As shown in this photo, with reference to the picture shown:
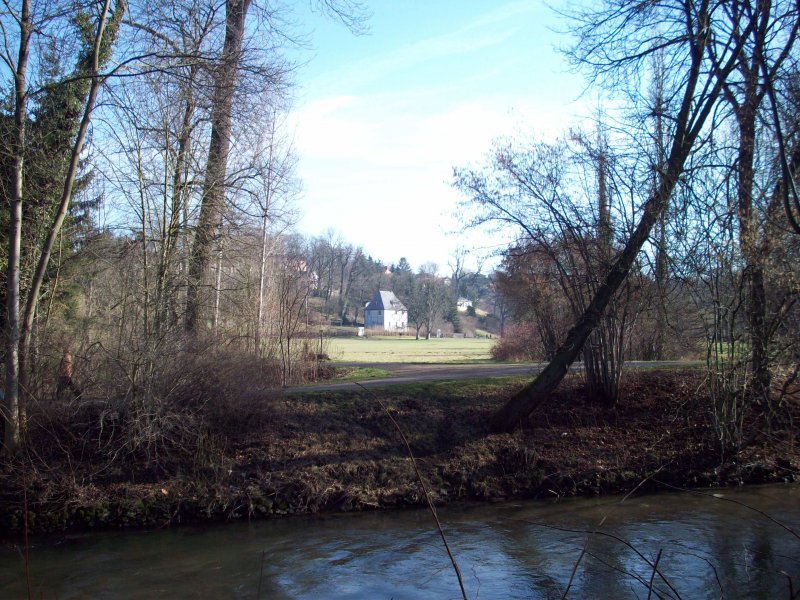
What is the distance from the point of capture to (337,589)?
849cm

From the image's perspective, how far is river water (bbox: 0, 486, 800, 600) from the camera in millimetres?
8414

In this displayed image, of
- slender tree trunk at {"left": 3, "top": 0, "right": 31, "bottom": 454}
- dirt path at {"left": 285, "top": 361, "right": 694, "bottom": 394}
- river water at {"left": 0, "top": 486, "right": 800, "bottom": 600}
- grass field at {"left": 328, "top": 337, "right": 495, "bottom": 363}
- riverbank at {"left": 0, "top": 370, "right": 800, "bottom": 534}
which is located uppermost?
slender tree trunk at {"left": 3, "top": 0, "right": 31, "bottom": 454}

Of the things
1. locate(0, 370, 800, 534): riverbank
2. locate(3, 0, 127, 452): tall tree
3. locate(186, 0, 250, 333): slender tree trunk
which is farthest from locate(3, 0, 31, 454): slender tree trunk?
locate(186, 0, 250, 333): slender tree trunk

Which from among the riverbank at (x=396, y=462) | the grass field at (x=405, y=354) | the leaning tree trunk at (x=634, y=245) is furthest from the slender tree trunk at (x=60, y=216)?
the grass field at (x=405, y=354)

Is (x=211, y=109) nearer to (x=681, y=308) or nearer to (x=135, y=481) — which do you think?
(x=135, y=481)

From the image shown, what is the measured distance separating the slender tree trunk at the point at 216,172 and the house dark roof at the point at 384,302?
94223 mm

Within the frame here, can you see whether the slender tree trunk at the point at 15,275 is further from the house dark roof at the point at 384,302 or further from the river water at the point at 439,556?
the house dark roof at the point at 384,302

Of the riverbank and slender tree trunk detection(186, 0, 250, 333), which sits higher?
slender tree trunk detection(186, 0, 250, 333)

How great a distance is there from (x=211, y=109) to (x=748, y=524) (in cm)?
1228

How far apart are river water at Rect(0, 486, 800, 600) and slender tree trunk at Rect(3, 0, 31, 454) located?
207 centimetres

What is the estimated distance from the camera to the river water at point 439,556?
8414 mm

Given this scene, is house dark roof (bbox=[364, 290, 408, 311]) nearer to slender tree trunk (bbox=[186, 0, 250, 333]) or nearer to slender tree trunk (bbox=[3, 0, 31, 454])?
slender tree trunk (bbox=[186, 0, 250, 333])

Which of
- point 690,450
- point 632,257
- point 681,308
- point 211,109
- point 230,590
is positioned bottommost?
point 230,590

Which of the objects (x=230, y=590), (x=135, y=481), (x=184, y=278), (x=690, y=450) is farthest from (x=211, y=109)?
(x=690, y=450)
